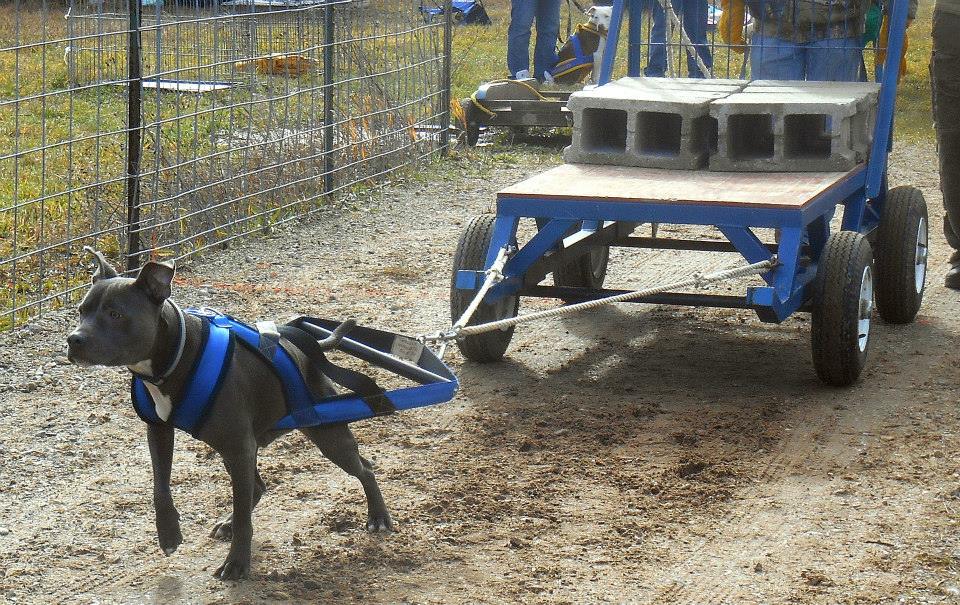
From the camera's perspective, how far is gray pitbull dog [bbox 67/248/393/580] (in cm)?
328

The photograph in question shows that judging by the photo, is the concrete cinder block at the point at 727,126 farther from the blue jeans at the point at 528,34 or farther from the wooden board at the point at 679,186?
the blue jeans at the point at 528,34

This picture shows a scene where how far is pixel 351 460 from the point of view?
3861mm

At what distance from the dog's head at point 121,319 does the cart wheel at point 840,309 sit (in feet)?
9.19

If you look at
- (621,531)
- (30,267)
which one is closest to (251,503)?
(621,531)

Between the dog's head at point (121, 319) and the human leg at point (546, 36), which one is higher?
the human leg at point (546, 36)

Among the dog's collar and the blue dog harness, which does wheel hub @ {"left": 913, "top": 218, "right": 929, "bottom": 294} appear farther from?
the dog's collar

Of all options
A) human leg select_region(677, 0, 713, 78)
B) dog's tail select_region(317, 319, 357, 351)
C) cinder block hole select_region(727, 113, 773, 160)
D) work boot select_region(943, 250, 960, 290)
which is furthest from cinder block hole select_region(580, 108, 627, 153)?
human leg select_region(677, 0, 713, 78)

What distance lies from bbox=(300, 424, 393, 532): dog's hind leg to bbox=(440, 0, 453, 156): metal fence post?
6866mm

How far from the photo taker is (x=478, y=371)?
5.59 m

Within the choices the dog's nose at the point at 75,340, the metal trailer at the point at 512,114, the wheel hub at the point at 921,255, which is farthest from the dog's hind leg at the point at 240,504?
the metal trailer at the point at 512,114

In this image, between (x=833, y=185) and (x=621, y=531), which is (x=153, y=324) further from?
(x=833, y=185)

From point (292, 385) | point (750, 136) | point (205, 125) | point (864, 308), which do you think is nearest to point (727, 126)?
point (750, 136)

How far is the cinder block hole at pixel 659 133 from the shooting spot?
19.7 feet

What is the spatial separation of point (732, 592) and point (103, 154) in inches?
246
